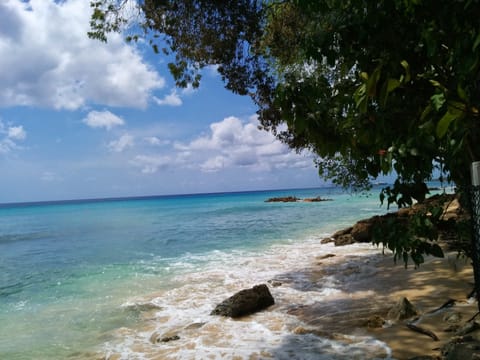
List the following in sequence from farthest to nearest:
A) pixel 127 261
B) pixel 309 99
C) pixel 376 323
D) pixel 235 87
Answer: pixel 127 261 → pixel 235 87 → pixel 376 323 → pixel 309 99

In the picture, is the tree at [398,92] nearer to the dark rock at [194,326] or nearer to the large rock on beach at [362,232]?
the dark rock at [194,326]

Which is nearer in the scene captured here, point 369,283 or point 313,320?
point 313,320

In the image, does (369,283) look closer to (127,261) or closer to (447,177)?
→ (447,177)

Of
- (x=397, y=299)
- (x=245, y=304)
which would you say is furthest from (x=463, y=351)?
(x=245, y=304)

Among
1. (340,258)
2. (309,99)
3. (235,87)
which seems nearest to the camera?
(309,99)

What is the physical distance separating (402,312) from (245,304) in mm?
3100

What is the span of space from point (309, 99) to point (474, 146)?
1.09 meters

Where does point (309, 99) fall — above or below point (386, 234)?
above

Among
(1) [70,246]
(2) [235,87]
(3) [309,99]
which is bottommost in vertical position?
(1) [70,246]

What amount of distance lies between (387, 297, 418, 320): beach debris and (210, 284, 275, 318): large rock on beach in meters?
2.73

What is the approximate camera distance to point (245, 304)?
7.84 meters

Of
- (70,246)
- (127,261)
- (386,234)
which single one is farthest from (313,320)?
(70,246)

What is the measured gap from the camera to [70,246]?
78.3 feet

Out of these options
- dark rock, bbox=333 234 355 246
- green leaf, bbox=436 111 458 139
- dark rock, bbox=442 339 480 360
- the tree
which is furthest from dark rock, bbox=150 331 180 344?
dark rock, bbox=333 234 355 246
